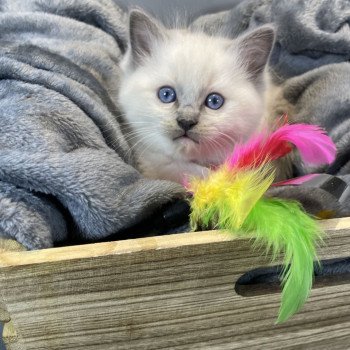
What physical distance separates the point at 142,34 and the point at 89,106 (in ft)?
0.88

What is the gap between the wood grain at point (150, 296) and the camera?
0.56 metres

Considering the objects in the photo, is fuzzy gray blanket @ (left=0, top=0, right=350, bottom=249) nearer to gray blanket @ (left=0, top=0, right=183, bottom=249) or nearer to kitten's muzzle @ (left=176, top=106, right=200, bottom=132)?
gray blanket @ (left=0, top=0, right=183, bottom=249)

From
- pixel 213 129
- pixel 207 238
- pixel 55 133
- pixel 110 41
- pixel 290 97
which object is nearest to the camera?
pixel 207 238

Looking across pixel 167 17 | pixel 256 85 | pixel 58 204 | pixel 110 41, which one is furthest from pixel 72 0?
pixel 58 204

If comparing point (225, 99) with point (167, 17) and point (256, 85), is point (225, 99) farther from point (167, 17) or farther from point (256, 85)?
point (167, 17)

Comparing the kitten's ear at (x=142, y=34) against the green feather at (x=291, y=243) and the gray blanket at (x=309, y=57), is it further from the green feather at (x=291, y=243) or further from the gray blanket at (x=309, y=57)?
the green feather at (x=291, y=243)

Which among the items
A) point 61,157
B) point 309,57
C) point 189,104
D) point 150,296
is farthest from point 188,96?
point 309,57

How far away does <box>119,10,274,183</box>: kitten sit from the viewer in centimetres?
89

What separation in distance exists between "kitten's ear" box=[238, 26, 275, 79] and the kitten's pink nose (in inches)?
8.9

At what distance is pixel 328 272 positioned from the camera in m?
0.74

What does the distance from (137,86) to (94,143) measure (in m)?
0.24

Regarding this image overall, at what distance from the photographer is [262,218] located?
2.03 feet

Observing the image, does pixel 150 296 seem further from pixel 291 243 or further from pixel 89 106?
pixel 89 106

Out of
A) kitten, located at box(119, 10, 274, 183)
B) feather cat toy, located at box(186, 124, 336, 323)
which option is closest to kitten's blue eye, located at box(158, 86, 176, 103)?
kitten, located at box(119, 10, 274, 183)
